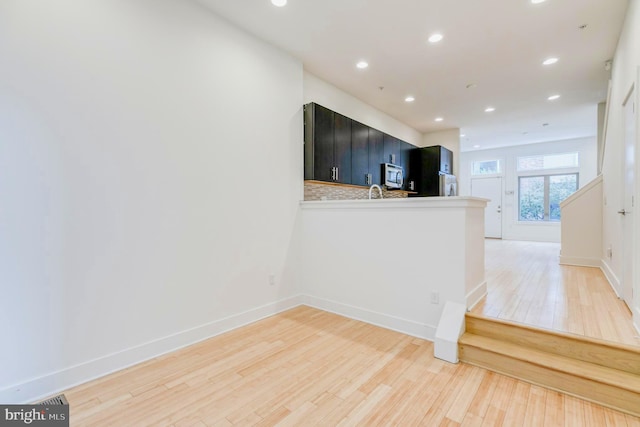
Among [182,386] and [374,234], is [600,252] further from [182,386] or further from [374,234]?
[182,386]

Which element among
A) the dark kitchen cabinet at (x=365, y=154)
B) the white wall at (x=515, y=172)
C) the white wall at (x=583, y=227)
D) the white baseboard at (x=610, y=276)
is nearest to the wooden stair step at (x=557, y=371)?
the white baseboard at (x=610, y=276)

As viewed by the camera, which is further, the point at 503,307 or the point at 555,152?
the point at 555,152

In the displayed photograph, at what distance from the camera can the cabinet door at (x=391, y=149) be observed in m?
5.41

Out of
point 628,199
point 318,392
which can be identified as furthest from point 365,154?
point 318,392

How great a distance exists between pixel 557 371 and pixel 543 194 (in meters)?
8.25

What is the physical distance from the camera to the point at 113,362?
85.4 inches

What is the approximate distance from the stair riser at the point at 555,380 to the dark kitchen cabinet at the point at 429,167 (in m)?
4.54

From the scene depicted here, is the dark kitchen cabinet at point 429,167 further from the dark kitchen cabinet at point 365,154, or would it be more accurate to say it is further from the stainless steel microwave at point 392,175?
the dark kitchen cabinet at point 365,154

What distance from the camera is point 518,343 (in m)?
2.26

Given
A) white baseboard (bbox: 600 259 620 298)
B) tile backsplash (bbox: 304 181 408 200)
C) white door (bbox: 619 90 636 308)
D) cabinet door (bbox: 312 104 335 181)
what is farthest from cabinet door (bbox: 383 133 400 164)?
white baseboard (bbox: 600 259 620 298)

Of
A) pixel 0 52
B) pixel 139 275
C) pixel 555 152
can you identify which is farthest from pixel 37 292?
pixel 555 152

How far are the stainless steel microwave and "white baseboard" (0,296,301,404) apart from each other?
3.26 m

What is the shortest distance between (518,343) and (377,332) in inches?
44.6

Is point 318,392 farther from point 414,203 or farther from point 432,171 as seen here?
point 432,171
